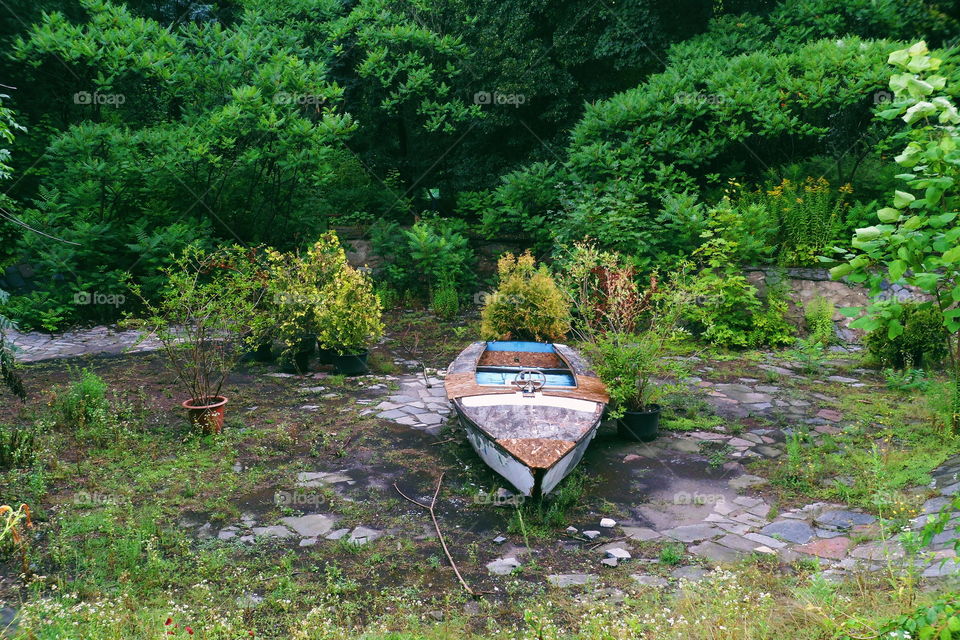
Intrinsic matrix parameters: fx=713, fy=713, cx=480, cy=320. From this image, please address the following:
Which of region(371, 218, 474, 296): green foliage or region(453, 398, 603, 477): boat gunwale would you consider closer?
region(453, 398, 603, 477): boat gunwale

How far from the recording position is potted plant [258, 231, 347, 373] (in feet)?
30.3

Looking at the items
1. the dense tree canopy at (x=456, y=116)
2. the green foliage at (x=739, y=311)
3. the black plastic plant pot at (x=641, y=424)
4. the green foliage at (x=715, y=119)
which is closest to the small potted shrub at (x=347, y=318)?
the dense tree canopy at (x=456, y=116)

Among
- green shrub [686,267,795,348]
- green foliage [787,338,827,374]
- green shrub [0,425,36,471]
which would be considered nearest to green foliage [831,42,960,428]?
green foliage [787,338,827,374]

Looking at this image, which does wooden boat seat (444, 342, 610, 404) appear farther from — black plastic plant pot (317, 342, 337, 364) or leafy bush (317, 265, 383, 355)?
black plastic plant pot (317, 342, 337, 364)

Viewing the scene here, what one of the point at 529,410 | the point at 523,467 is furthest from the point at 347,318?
the point at 523,467

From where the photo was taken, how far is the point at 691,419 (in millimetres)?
→ 7766

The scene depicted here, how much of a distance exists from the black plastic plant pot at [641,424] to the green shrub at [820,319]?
13.6ft

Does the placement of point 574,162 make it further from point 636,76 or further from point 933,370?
point 933,370

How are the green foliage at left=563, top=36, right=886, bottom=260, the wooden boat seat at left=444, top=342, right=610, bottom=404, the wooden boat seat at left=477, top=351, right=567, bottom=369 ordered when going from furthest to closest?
the green foliage at left=563, top=36, right=886, bottom=260, the wooden boat seat at left=477, top=351, right=567, bottom=369, the wooden boat seat at left=444, top=342, right=610, bottom=404

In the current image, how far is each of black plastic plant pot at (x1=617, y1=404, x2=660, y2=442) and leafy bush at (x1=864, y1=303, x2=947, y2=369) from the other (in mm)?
3443

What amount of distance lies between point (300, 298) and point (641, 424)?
4.67 meters

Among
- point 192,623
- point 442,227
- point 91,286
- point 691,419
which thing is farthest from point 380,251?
point 192,623

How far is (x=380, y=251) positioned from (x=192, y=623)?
9948mm

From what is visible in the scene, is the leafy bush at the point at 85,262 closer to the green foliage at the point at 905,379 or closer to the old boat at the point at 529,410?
the old boat at the point at 529,410
